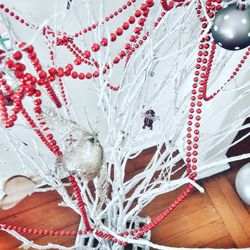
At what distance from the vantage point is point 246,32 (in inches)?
21.5

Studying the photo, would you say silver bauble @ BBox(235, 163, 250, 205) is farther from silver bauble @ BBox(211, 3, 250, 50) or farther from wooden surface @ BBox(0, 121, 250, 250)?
silver bauble @ BBox(211, 3, 250, 50)

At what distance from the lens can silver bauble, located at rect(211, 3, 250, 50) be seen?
0.54 meters

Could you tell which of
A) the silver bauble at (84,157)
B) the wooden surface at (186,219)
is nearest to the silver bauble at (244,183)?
the wooden surface at (186,219)

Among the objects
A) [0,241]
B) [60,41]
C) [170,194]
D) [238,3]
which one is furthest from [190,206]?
[238,3]

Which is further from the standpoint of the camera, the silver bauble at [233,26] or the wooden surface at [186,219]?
the wooden surface at [186,219]

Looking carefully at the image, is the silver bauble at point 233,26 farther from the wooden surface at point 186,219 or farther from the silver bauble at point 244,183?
the wooden surface at point 186,219

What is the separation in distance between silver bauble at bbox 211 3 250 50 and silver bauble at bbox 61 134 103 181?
0.25 meters

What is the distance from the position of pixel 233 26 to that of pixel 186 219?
102cm

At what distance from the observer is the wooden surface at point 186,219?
139cm

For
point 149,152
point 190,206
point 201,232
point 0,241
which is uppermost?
point 149,152

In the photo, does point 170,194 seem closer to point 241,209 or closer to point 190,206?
point 190,206

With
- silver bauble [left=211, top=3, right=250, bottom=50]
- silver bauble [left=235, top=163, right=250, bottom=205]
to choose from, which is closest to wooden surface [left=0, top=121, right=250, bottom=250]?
silver bauble [left=235, top=163, right=250, bottom=205]

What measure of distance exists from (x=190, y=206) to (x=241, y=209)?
19cm

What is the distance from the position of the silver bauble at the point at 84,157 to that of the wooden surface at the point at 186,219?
2.70 ft
